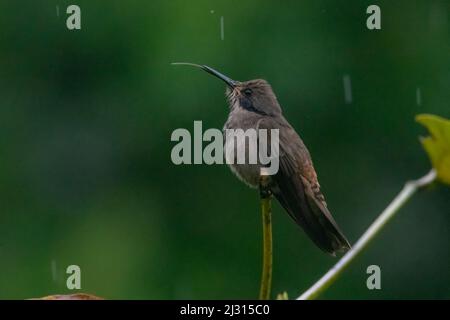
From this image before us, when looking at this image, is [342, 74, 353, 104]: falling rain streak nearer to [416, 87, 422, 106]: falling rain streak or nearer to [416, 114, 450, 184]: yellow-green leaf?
[416, 87, 422, 106]: falling rain streak

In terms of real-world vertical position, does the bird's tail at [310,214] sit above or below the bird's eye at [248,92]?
below

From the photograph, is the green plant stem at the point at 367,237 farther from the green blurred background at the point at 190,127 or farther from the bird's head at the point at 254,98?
the green blurred background at the point at 190,127

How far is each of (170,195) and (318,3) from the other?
7.35ft

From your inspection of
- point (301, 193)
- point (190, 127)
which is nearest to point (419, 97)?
point (190, 127)

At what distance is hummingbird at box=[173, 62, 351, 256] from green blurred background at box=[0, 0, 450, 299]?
4.97 m

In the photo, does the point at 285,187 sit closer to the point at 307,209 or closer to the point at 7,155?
the point at 307,209

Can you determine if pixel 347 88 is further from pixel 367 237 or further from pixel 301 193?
pixel 367 237

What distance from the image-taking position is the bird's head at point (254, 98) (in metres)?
3.77

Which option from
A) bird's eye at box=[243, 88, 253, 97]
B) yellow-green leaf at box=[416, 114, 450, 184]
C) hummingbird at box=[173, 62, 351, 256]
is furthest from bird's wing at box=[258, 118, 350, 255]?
yellow-green leaf at box=[416, 114, 450, 184]

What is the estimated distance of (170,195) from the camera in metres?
10.3

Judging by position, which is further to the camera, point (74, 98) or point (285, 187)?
point (74, 98)

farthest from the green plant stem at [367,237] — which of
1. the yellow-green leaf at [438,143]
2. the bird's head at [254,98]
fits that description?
the bird's head at [254,98]

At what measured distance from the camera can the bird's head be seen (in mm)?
3766
